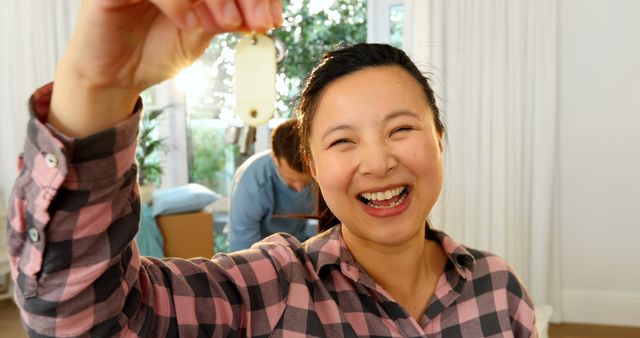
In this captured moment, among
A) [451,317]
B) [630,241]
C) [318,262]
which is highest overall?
[318,262]

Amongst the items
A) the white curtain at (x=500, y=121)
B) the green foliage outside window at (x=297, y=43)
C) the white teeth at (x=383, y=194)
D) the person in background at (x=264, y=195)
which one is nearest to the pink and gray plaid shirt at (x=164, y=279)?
the white teeth at (x=383, y=194)

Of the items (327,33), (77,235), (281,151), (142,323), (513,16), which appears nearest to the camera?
(77,235)

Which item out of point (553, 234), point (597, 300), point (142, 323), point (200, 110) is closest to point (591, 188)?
point (553, 234)

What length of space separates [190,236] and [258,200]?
3.75 ft

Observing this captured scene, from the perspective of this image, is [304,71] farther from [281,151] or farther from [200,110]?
[281,151]

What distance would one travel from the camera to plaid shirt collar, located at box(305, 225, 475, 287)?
1038 millimetres

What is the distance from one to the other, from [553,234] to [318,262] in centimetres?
287

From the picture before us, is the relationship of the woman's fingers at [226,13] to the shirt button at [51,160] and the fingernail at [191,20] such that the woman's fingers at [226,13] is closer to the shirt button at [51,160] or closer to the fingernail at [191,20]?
the fingernail at [191,20]

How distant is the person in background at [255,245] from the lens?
2.03 ft

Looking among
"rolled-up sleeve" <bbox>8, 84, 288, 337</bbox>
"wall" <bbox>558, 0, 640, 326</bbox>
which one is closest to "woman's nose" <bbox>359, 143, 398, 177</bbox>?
"rolled-up sleeve" <bbox>8, 84, 288, 337</bbox>

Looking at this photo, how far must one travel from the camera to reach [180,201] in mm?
3500

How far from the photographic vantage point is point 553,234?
3.55 meters

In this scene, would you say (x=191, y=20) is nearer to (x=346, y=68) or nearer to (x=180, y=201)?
(x=346, y=68)

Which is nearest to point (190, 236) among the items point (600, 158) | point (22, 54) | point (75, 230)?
point (22, 54)
